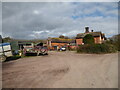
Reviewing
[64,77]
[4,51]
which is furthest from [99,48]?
[64,77]

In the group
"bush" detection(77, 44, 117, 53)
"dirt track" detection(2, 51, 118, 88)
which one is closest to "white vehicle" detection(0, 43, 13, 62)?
"dirt track" detection(2, 51, 118, 88)

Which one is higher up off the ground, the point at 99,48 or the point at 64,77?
the point at 99,48

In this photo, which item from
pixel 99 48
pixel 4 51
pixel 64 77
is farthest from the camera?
pixel 99 48

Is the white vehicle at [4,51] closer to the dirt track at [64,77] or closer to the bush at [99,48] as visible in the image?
the dirt track at [64,77]

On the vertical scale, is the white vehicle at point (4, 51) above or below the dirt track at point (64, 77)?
above

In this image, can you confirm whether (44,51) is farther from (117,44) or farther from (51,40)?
(51,40)

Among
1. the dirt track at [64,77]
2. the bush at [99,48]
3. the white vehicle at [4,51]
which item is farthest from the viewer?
the bush at [99,48]

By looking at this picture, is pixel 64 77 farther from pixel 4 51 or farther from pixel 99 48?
pixel 99 48

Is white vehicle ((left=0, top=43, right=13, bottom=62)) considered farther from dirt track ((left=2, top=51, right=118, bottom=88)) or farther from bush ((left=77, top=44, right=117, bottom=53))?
bush ((left=77, top=44, right=117, bottom=53))

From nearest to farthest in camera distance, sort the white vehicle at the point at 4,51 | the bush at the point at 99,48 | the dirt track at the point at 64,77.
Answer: the dirt track at the point at 64,77, the white vehicle at the point at 4,51, the bush at the point at 99,48

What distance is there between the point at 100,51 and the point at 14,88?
19.9 meters

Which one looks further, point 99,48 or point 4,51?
point 99,48

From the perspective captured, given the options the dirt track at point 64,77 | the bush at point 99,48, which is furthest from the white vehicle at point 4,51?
the bush at point 99,48

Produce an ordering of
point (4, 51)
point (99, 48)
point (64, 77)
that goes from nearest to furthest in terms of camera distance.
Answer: point (64, 77)
point (4, 51)
point (99, 48)
